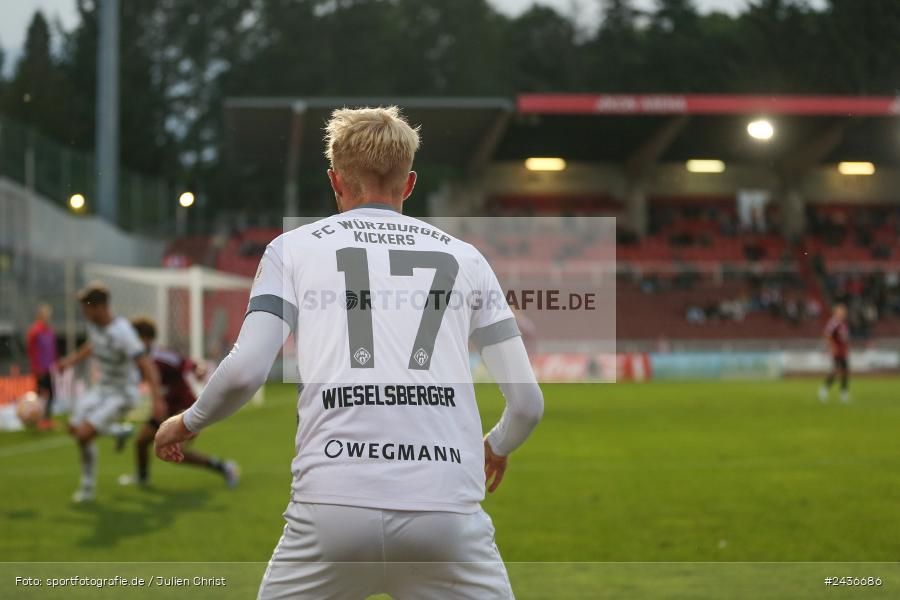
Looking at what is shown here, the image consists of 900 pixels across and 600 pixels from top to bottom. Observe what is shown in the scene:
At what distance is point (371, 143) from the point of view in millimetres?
3230

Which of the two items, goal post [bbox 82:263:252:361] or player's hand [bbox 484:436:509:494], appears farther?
goal post [bbox 82:263:252:361]

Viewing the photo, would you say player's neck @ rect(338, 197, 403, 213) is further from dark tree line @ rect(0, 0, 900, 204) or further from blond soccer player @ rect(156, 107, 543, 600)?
dark tree line @ rect(0, 0, 900, 204)

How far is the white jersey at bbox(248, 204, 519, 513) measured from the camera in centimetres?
310

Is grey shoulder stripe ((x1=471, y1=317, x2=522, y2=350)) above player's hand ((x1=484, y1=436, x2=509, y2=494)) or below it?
above

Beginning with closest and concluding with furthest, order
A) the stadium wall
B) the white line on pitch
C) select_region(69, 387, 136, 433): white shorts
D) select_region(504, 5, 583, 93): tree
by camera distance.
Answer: select_region(69, 387, 136, 433): white shorts → the white line on pitch → the stadium wall → select_region(504, 5, 583, 93): tree

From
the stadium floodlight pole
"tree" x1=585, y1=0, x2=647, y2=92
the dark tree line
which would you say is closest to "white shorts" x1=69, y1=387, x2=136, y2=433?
the stadium floodlight pole

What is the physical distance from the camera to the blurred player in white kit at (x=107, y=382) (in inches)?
420

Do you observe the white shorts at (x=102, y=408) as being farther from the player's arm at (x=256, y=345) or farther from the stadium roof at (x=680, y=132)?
the stadium roof at (x=680, y=132)

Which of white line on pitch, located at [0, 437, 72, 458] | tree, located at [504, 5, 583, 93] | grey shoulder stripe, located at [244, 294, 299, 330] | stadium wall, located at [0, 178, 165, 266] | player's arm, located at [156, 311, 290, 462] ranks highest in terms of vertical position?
tree, located at [504, 5, 583, 93]

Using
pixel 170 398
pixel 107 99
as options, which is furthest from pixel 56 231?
pixel 170 398

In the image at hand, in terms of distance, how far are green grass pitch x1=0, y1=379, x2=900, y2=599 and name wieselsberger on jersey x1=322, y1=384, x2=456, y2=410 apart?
12.6ft

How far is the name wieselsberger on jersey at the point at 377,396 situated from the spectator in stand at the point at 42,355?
1743 centimetres

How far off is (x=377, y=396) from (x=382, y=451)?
15 cm

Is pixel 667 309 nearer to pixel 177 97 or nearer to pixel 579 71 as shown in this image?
pixel 579 71
